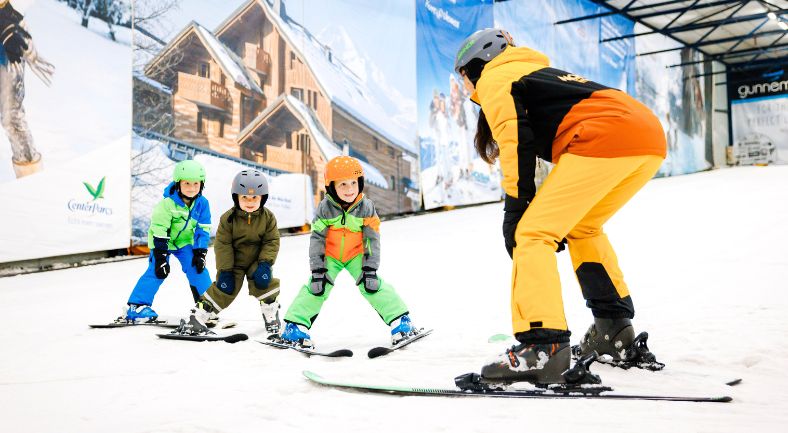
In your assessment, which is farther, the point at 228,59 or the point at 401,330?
the point at 228,59

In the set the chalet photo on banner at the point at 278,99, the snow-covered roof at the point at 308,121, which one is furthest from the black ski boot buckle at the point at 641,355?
the snow-covered roof at the point at 308,121

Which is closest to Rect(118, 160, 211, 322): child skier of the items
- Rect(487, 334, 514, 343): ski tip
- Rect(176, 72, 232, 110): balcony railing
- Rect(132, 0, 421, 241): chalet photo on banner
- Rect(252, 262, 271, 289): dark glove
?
Rect(252, 262, 271, 289): dark glove

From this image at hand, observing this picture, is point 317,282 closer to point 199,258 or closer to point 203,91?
point 199,258

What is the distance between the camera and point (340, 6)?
1115cm

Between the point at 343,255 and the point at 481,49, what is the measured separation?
1.49m

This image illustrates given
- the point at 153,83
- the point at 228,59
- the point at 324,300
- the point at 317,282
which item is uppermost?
the point at 228,59

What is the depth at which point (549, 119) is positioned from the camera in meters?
2.47

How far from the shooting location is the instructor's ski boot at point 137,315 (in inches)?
162

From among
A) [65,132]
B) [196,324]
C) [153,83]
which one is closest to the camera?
[196,324]

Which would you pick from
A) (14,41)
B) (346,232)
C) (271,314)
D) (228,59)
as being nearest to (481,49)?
(346,232)

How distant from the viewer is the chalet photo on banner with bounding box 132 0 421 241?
25.8ft

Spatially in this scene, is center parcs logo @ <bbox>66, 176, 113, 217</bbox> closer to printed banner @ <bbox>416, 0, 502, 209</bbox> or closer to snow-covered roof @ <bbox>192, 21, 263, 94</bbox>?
snow-covered roof @ <bbox>192, 21, 263, 94</bbox>

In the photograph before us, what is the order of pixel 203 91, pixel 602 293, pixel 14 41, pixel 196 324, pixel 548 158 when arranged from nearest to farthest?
pixel 548 158 → pixel 602 293 → pixel 196 324 → pixel 14 41 → pixel 203 91

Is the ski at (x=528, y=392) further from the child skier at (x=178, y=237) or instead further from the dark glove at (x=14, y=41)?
the dark glove at (x=14, y=41)
